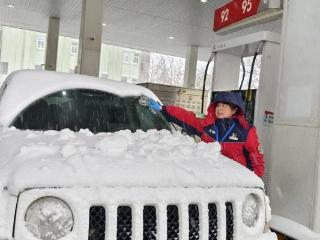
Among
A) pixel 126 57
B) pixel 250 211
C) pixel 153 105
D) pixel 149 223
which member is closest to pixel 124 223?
pixel 149 223

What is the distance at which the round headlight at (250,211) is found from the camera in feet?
7.07

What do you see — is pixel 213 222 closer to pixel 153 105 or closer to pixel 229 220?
pixel 229 220

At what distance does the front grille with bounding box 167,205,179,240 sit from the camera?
6.35 ft

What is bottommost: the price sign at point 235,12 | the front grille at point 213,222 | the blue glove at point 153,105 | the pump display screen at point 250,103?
the front grille at point 213,222

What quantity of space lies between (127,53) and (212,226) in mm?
42597

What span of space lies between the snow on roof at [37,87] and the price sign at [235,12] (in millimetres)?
2246

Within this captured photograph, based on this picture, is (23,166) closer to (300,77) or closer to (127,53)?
(300,77)

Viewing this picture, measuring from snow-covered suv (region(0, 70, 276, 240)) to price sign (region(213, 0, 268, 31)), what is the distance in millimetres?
3175

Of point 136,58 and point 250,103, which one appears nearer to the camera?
point 250,103

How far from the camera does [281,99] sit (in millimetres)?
3869

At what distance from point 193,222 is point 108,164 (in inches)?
20.6

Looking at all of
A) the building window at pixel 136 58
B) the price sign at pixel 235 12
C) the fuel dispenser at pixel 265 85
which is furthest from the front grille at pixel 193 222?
the building window at pixel 136 58

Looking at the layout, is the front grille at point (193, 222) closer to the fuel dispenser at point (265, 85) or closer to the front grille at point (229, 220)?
the front grille at point (229, 220)

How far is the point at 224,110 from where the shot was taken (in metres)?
3.46
